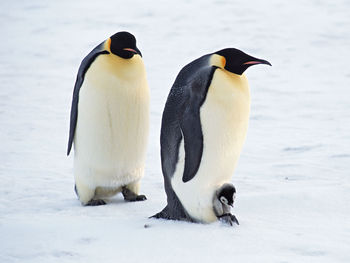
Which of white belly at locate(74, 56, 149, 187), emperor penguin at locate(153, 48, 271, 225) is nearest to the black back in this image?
emperor penguin at locate(153, 48, 271, 225)

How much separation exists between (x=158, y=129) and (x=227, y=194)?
12.3 feet

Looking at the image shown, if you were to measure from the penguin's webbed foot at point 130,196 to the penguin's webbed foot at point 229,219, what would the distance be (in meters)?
0.99

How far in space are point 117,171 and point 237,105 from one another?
114cm

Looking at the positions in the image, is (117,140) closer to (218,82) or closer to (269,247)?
(218,82)

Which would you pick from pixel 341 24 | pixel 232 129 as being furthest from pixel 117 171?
pixel 341 24

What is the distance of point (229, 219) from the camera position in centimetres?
347

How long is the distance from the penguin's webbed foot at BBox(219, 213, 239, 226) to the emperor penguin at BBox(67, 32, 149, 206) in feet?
3.24

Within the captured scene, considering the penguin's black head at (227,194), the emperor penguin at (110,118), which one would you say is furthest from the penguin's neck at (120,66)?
the penguin's black head at (227,194)

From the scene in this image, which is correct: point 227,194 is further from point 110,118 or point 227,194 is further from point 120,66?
point 120,66

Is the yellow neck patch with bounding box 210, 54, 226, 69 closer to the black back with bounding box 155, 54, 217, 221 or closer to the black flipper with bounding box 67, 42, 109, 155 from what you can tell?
the black back with bounding box 155, 54, 217, 221

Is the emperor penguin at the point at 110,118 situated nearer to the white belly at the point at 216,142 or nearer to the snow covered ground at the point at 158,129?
the snow covered ground at the point at 158,129

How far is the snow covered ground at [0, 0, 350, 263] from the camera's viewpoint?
10.4 feet

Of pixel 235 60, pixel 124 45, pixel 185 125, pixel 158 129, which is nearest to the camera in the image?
pixel 185 125

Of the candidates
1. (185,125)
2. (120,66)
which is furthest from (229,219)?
(120,66)
